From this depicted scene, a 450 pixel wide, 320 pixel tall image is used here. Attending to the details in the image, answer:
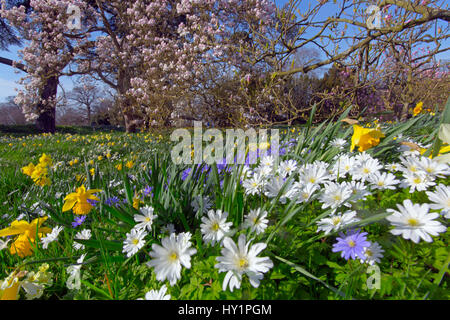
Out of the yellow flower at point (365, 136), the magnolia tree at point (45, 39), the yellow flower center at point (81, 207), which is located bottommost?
the yellow flower center at point (81, 207)

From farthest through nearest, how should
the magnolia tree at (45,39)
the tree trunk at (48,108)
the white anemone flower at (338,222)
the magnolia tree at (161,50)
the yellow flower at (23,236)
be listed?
the tree trunk at (48,108) < the magnolia tree at (45,39) < the magnolia tree at (161,50) < the yellow flower at (23,236) < the white anemone flower at (338,222)

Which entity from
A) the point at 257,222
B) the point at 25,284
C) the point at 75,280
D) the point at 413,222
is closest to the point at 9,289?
the point at 25,284

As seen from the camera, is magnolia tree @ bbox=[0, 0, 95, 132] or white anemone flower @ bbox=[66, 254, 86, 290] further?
magnolia tree @ bbox=[0, 0, 95, 132]

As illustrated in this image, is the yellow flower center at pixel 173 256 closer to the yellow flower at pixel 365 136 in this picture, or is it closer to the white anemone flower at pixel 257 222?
the white anemone flower at pixel 257 222

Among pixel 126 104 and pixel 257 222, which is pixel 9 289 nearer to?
pixel 257 222

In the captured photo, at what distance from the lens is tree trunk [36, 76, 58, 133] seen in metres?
11.9

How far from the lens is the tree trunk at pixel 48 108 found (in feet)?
39.1

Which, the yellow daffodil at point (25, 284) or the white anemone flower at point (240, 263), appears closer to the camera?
the white anemone flower at point (240, 263)

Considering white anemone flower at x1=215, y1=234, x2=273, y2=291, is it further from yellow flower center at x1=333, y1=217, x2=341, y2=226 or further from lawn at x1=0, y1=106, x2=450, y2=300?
yellow flower center at x1=333, y1=217, x2=341, y2=226

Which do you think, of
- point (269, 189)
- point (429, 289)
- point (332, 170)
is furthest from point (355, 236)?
point (332, 170)

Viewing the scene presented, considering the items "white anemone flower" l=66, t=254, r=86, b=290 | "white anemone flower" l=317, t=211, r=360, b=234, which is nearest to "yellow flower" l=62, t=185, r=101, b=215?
"white anemone flower" l=66, t=254, r=86, b=290

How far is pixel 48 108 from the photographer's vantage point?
12281 mm

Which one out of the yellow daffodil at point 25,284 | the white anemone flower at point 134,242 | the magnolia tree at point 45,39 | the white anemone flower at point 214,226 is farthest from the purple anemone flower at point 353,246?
the magnolia tree at point 45,39

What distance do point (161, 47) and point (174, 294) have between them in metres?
9.16
